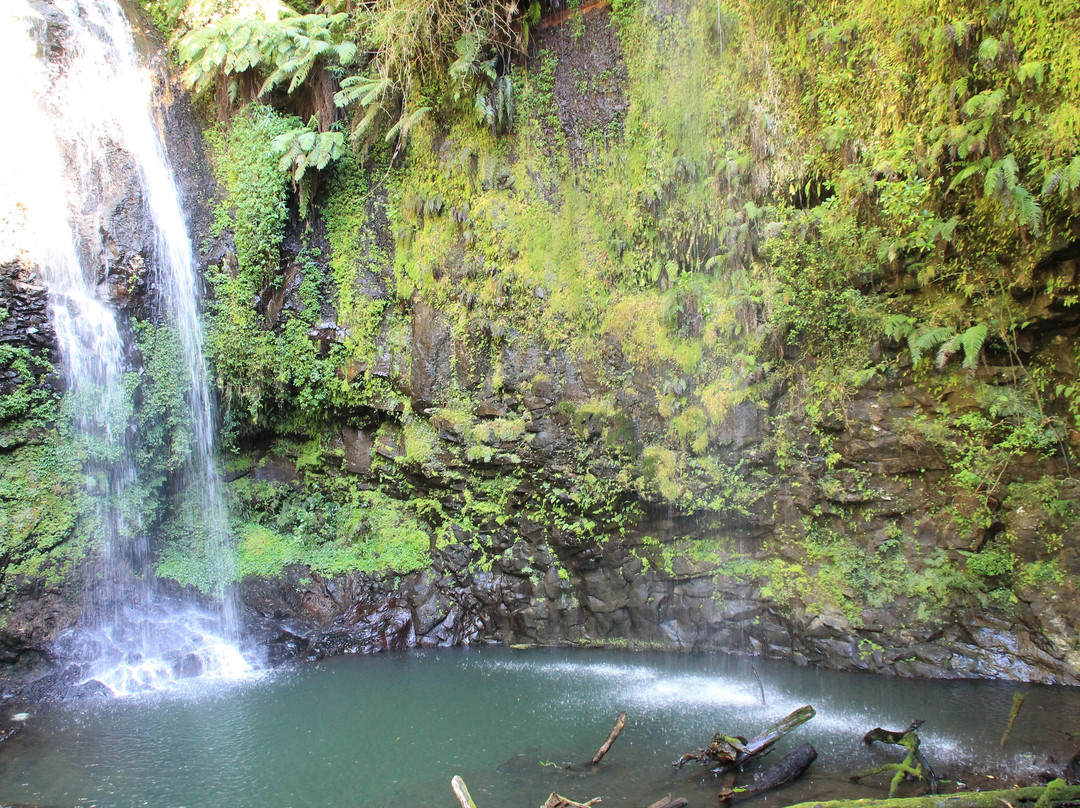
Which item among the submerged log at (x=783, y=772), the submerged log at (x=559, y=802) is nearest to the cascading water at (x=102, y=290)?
the submerged log at (x=559, y=802)

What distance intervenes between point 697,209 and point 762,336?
195 cm

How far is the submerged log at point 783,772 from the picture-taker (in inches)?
186

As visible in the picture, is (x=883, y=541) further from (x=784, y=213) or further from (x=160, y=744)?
(x=160, y=744)

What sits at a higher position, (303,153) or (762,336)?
(303,153)

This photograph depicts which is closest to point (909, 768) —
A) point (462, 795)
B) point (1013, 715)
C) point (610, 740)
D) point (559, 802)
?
point (1013, 715)

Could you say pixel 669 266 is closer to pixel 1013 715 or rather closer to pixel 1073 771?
pixel 1013 715

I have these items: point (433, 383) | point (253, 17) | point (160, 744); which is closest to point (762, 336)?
point (433, 383)

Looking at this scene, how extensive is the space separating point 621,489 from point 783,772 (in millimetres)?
3872

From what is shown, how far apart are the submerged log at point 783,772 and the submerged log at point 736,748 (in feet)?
0.50

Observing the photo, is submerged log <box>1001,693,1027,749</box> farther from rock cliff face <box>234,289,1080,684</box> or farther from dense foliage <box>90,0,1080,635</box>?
dense foliage <box>90,0,1080,635</box>

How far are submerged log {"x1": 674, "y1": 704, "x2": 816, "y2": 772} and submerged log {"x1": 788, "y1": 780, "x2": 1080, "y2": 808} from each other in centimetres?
127

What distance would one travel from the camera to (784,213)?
7809 millimetres

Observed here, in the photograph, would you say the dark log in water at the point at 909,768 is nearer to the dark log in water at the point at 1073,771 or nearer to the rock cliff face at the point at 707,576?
the dark log in water at the point at 1073,771

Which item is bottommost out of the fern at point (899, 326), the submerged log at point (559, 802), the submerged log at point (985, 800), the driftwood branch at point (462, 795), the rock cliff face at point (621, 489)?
the submerged log at point (559, 802)
